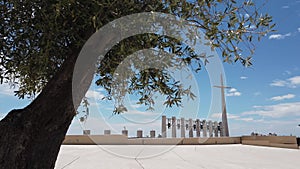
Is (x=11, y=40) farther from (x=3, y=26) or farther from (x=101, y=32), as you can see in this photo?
(x=101, y=32)

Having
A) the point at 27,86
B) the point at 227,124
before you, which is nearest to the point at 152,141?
the point at 227,124

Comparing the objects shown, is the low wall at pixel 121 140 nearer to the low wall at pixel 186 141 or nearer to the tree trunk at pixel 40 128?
the low wall at pixel 186 141

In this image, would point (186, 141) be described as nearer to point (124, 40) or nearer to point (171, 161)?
point (171, 161)

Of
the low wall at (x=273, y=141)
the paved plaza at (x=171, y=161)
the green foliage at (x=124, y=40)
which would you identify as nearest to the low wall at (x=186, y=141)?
the low wall at (x=273, y=141)

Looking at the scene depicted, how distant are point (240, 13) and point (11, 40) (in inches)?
57.1

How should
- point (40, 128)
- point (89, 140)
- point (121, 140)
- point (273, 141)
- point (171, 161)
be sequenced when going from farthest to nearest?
point (273, 141) < point (121, 140) < point (89, 140) < point (171, 161) < point (40, 128)

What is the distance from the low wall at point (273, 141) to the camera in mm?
12401

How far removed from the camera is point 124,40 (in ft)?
5.07

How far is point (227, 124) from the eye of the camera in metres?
16.6

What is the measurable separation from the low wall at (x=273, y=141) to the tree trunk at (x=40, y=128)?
41.0 ft

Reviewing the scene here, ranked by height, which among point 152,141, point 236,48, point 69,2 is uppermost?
point 69,2

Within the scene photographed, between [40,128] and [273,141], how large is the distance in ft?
48.7

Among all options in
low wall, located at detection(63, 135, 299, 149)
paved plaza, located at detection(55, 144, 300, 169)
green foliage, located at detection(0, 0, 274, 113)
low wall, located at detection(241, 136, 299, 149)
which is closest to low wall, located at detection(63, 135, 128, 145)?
low wall, located at detection(63, 135, 299, 149)

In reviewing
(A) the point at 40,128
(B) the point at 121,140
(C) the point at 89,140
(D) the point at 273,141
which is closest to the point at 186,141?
(B) the point at 121,140
